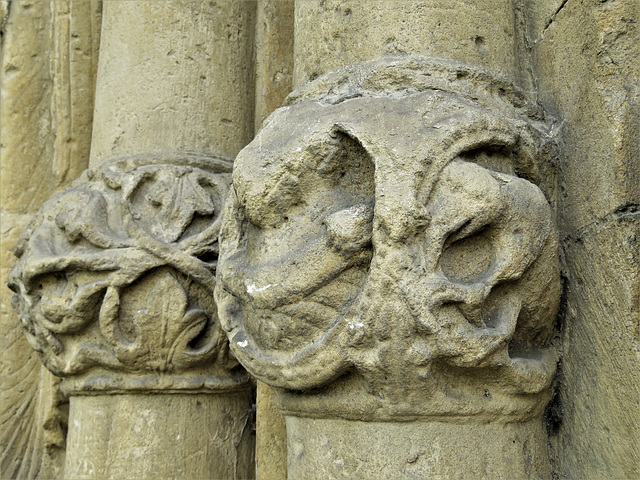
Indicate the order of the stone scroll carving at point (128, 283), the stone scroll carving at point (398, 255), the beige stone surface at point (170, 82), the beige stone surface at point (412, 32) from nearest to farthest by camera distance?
the stone scroll carving at point (398, 255), the beige stone surface at point (412, 32), the stone scroll carving at point (128, 283), the beige stone surface at point (170, 82)

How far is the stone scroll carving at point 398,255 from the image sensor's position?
0.90 m

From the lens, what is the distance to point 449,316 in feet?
2.96

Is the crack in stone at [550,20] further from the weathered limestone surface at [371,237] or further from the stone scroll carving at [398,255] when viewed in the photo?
the stone scroll carving at [398,255]

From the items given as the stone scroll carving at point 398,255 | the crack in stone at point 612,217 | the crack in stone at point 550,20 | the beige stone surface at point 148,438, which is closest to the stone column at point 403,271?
the stone scroll carving at point 398,255

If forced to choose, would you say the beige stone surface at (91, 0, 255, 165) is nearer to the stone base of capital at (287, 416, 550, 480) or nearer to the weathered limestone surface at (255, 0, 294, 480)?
the weathered limestone surface at (255, 0, 294, 480)

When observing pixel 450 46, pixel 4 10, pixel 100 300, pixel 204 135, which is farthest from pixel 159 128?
pixel 4 10

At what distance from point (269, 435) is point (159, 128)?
85 centimetres

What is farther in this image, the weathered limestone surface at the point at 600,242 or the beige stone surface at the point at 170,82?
the beige stone surface at the point at 170,82

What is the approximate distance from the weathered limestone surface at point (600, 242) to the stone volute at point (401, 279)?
8cm

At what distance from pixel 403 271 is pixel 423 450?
1.01 feet

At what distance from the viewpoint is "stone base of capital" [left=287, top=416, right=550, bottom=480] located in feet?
3.13

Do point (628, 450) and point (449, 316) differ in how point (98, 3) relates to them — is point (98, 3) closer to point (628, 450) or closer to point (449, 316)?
point (449, 316)

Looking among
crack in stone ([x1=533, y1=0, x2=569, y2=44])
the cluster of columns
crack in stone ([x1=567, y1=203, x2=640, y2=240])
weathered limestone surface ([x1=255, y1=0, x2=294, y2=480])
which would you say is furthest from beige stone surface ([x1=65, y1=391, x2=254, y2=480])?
crack in stone ([x1=533, y1=0, x2=569, y2=44])

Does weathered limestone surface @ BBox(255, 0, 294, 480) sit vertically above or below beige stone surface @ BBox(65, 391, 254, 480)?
above
